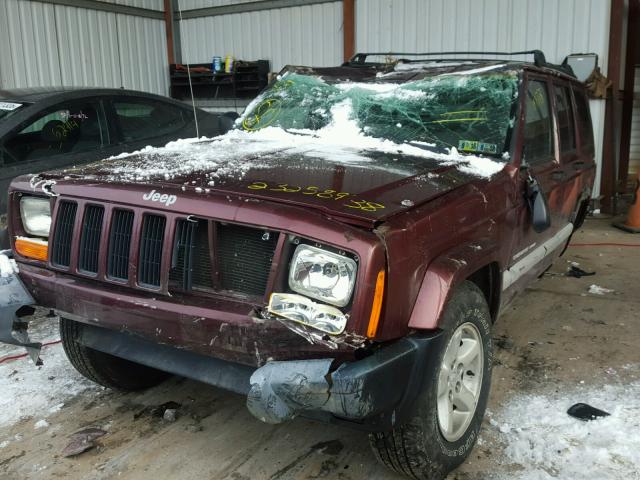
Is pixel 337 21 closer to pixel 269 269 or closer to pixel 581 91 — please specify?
pixel 581 91

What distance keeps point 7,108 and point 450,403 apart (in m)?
4.36

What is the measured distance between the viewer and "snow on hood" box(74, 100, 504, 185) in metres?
2.73

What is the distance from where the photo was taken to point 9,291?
2711 millimetres

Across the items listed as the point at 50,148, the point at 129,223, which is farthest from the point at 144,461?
the point at 50,148

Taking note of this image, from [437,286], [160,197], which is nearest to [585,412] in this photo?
[437,286]

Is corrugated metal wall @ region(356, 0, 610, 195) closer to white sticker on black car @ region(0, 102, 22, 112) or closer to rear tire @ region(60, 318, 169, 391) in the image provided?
white sticker on black car @ region(0, 102, 22, 112)

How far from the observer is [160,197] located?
2377 millimetres

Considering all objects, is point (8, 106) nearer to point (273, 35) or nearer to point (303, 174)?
point (303, 174)

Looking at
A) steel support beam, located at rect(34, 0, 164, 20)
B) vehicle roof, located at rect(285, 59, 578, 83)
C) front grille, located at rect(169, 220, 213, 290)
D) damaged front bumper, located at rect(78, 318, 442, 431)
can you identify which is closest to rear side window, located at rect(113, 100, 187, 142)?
vehicle roof, located at rect(285, 59, 578, 83)

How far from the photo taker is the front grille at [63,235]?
2639 mm

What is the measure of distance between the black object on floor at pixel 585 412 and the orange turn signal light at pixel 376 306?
5.49 feet

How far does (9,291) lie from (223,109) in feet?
30.2

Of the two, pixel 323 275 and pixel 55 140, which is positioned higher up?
pixel 55 140

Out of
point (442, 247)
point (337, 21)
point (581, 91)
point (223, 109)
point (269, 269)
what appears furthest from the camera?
point (223, 109)
